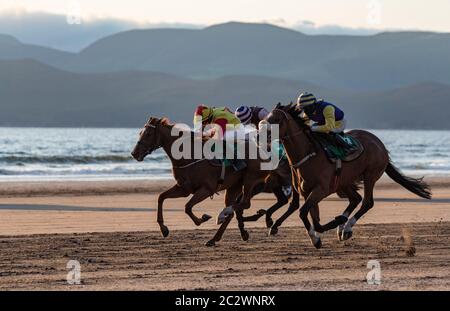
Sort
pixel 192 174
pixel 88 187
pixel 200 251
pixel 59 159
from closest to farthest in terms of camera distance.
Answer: pixel 200 251, pixel 192 174, pixel 88 187, pixel 59 159

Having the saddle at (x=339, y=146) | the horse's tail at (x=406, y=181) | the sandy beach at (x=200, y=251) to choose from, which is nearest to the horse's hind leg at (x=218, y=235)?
the sandy beach at (x=200, y=251)

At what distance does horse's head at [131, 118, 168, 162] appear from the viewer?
639 inches

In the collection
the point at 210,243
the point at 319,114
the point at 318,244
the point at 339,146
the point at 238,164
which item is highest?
the point at 319,114

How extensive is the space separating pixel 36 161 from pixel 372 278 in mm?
44389

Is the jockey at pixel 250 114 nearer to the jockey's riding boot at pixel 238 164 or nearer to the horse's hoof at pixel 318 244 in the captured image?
the jockey's riding boot at pixel 238 164

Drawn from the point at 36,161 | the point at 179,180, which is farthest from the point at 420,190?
the point at 36,161

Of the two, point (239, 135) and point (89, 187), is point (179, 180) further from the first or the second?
point (89, 187)

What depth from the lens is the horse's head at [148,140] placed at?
16219mm

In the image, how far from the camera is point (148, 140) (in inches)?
643

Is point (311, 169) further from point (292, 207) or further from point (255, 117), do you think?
point (255, 117)

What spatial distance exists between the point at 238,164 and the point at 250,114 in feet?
4.82

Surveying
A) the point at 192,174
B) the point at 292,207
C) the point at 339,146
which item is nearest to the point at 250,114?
the point at 292,207

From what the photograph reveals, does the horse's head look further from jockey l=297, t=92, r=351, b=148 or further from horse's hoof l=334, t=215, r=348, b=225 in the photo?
horse's hoof l=334, t=215, r=348, b=225

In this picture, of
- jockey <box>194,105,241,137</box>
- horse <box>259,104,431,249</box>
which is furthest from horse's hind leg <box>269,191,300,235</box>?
jockey <box>194,105,241,137</box>
